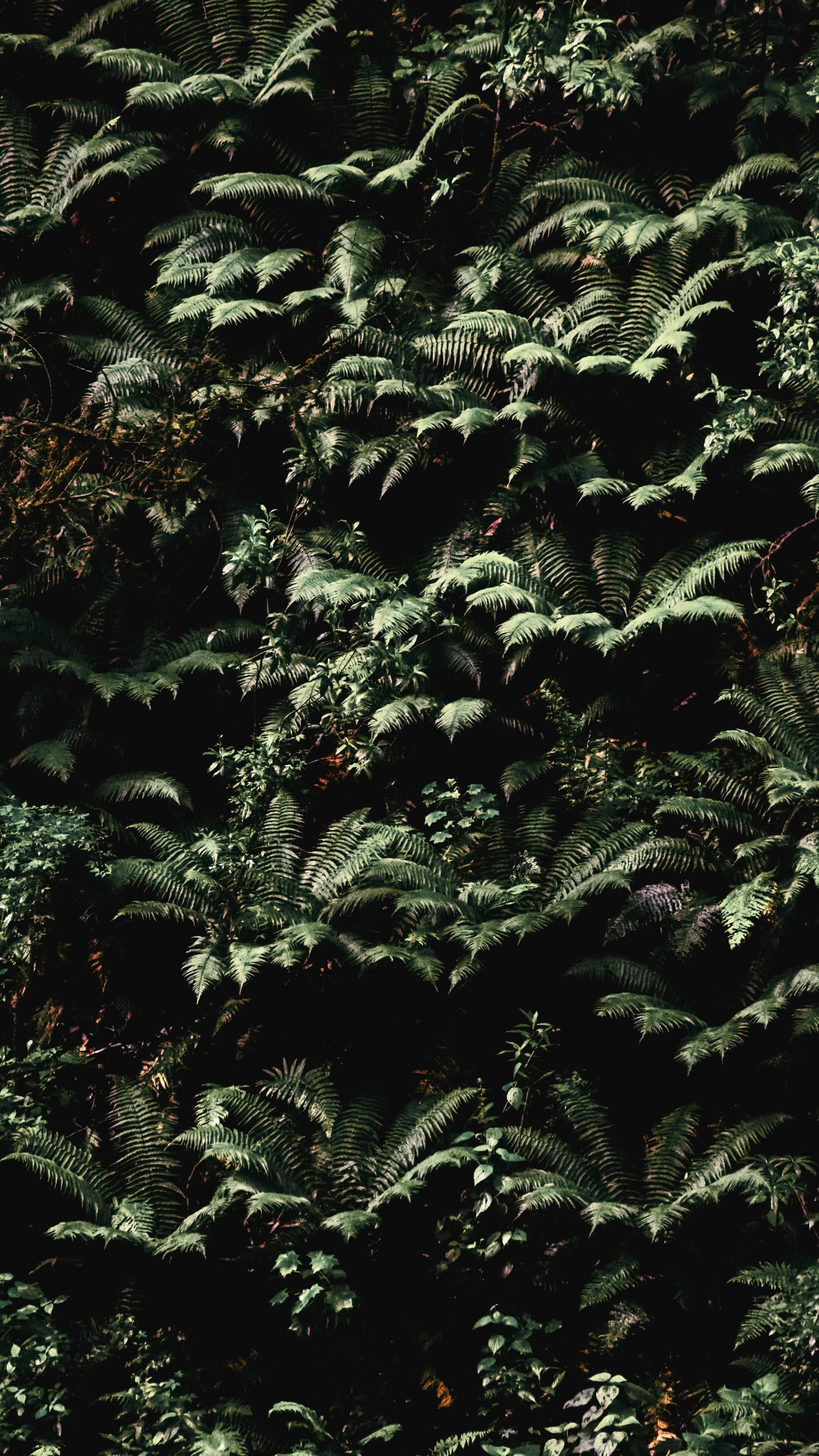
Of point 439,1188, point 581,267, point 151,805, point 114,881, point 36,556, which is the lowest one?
point 439,1188

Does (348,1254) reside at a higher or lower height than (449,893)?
lower

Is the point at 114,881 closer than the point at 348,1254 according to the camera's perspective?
No

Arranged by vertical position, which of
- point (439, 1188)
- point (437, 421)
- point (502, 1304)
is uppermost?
point (437, 421)

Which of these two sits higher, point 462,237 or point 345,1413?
point 462,237

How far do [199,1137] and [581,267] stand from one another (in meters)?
4.69

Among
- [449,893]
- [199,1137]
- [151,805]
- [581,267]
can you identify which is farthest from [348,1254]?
[581,267]

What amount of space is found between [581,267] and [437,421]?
3.78 feet

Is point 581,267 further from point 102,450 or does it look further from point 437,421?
point 102,450

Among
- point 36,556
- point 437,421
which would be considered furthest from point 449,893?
point 36,556

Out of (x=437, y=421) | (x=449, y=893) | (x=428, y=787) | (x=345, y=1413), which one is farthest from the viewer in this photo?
(x=437, y=421)

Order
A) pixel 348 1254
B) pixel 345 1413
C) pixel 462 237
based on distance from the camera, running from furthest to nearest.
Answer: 1. pixel 462 237
2. pixel 348 1254
3. pixel 345 1413

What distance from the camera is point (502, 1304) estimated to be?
4352mm

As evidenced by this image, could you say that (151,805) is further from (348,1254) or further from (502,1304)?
(502,1304)

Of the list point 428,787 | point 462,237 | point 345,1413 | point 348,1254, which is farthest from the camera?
point 462,237
